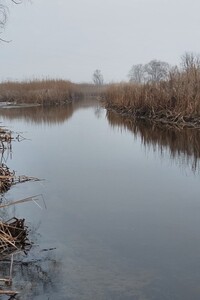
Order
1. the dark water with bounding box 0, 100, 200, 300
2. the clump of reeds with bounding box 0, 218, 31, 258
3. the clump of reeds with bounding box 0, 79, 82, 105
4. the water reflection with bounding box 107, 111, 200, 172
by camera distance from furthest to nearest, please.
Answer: the clump of reeds with bounding box 0, 79, 82, 105 → the water reflection with bounding box 107, 111, 200, 172 → the clump of reeds with bounding box 0, 218, 31, 258 → the dark water with bounding box 0, 100, 200, 300

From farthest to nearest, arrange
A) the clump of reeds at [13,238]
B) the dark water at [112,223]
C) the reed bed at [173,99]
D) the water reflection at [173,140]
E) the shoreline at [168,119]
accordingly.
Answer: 1. the reed bed at [173,99]
2. the shoreline at [168,119]
3. the water reflection at [173,140]
4. the clump of reeds at [13,238]
5. the dark water at [112,223]

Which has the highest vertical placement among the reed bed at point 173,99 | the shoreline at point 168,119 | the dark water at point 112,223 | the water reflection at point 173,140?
the reed bed at point 173,99

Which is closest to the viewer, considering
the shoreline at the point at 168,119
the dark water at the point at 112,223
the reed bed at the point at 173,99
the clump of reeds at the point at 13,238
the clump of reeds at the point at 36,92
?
the dark water at the point at 112,223

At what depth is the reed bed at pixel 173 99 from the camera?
13.3 m

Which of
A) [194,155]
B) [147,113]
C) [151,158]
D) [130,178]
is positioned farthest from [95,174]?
[147,113]

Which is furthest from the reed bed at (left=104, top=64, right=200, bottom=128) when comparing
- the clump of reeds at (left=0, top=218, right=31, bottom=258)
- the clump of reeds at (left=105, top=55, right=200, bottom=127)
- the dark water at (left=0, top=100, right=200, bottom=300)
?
the clump of reeds at (left=0, top=218, right=31, bottom=258)

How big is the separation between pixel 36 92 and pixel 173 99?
1712 cm

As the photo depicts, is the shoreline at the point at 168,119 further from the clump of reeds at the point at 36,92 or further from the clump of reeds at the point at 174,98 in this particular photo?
the clump of reeds at the point at 36,92

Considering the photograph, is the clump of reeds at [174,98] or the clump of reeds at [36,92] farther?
the clump of reeds at [36,92]

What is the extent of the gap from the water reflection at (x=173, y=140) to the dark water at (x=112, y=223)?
44mm

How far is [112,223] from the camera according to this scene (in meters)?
4.62

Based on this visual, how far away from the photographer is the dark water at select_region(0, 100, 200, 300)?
326 cm

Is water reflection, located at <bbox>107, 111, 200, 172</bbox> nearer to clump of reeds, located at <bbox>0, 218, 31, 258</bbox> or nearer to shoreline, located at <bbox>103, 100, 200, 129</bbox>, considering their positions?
shoreline, located at <bbox>103, 100, 200, 129</bbox>

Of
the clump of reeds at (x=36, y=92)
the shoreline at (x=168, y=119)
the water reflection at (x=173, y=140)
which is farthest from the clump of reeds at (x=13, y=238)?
the clump of reeds at (x=36, y=92)
